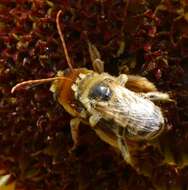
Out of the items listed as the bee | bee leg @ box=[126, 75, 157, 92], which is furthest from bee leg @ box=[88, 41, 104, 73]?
bee leg @ box=[126, 75, 157, 92]

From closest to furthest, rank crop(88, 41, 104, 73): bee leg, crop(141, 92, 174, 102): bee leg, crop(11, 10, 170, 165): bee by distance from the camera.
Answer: crop(11, 10, 170, 165): bee, crop(141, 92, 174, 102): bee leg, crop(88, 41, 104, 73): bee leg

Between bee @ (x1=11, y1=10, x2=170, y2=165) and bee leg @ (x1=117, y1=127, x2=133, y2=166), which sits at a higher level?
bee @ (x1=11, y1=10, x2=170, y2=165)

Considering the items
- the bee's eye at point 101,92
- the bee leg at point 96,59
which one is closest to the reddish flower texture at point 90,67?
the bee leg at point 96,59

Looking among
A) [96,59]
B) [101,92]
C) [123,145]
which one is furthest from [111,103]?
[96,59]

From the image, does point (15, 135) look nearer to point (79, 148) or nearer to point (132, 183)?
point (79, 148)

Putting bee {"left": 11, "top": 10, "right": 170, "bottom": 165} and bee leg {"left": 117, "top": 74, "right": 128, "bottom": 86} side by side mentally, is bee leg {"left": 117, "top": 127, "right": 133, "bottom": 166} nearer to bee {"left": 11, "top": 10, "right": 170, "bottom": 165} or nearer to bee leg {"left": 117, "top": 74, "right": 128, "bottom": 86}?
bee {"left": 11, "top": 10, "right": 170, "bottom": 165}

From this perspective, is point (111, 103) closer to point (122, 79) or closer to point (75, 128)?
point (122, 79)

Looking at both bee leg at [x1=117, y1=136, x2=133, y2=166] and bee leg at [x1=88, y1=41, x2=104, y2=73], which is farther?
bee leg at [x1=88, y1=41, x2=104, y2=73]
